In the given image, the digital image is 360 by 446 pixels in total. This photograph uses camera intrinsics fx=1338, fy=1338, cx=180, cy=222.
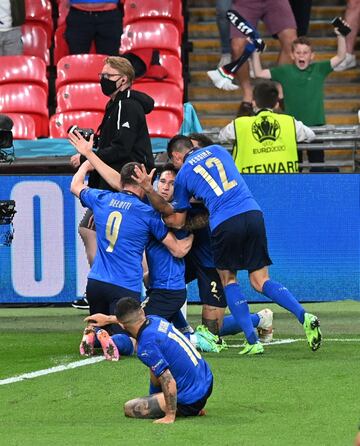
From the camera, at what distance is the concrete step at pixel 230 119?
1579 centimetres

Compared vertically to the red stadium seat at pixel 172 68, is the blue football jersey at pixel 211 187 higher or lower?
lower

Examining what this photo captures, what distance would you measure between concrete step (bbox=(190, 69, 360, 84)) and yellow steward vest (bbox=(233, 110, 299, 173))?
3989 millimetres

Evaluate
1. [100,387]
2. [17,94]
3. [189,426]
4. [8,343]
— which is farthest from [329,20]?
[189,426]

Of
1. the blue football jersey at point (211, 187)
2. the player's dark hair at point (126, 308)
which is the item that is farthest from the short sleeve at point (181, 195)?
the player's dark hair at point (126, 308)

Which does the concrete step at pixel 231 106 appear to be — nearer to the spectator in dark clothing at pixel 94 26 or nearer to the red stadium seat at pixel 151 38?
the red stadium seat at pixel 151 38

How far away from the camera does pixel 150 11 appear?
51.6 ft

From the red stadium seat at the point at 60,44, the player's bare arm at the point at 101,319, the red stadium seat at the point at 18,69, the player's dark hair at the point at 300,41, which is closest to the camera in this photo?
the player's bare arm at the point at 101,319

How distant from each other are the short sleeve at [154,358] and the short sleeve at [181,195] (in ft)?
8.26

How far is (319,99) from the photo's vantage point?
557 inches

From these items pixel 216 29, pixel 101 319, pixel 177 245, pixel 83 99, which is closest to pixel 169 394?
pixel 101 319

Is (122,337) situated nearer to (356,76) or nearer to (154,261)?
(154,261)

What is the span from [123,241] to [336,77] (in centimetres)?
796

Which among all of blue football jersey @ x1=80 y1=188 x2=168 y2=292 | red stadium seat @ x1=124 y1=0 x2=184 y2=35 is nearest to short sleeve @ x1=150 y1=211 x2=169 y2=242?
blue football jersey @ x1=80 y1=188 x2=168 y2=292

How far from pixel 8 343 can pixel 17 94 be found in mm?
5021
